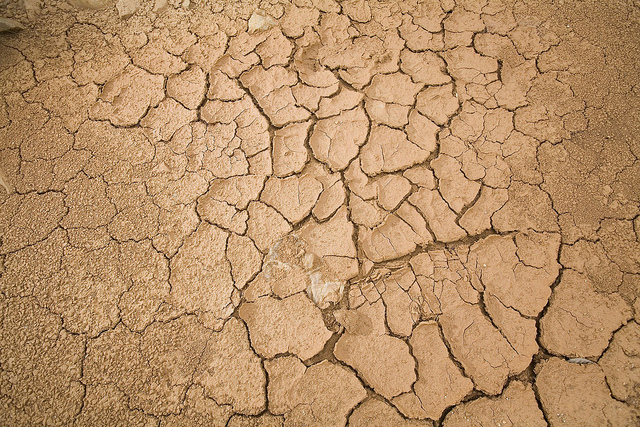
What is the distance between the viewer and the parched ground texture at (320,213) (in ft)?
5.22

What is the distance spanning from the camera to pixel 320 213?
1965 mm

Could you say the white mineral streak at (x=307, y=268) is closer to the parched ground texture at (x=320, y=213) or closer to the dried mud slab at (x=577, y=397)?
the parched ground texture at (x=320, y=213)

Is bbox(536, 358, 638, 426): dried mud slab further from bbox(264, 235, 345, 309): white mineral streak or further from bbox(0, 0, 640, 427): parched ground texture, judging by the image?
bbox(264, 235, 345, 309): white mineral streak

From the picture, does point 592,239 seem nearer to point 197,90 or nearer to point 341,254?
point 341,254

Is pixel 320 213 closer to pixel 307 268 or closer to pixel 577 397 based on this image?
pixel 307 268

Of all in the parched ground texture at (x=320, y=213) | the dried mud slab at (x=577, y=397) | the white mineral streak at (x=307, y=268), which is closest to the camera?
the dried mud slab at (x=577, y=397)

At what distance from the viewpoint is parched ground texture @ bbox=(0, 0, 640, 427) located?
5.22 ft

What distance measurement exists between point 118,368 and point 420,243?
1.59m

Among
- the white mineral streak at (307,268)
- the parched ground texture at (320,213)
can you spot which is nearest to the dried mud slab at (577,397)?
the parched ground texture at (320,213)

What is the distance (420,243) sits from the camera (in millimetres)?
1895

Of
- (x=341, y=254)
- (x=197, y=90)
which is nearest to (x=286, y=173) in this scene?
(x=341, y=254)

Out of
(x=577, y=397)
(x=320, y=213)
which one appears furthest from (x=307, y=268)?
(x=577, y=397)

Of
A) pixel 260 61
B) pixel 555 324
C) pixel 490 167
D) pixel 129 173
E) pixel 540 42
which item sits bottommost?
pixel 555 324

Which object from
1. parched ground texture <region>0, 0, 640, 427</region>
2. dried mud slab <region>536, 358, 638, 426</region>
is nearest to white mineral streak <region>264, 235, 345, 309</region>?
parched ground texture <region>0, 0, 640, 427</region>
